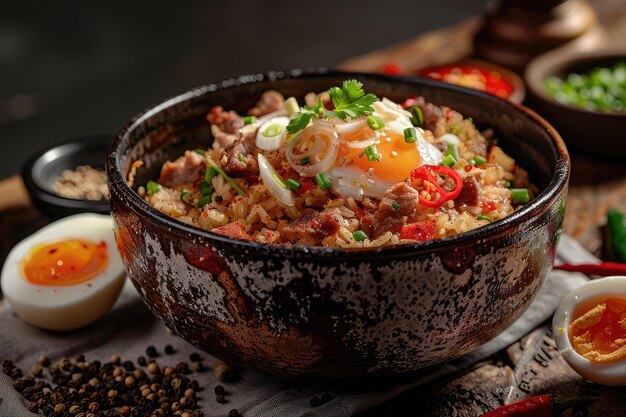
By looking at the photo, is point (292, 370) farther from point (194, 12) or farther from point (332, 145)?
point (194, 12)

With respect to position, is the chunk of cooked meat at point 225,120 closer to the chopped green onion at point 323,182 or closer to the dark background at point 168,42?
the chopped green onion at point 323,182

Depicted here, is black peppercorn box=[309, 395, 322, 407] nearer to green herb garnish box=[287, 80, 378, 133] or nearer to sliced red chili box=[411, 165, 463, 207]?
sliced red chili box=[411, 165, 463, 207]

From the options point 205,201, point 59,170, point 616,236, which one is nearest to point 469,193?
point 205,201

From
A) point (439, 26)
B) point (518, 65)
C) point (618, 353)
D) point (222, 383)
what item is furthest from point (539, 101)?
point (439, 26)

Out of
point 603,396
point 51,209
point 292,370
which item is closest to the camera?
point 292,370

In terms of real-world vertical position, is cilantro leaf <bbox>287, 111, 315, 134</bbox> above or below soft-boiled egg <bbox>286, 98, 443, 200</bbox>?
above

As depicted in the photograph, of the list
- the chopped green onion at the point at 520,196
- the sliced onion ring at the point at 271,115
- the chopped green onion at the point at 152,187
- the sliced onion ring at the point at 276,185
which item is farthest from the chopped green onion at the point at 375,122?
the chopped green onion at the point at 152,187

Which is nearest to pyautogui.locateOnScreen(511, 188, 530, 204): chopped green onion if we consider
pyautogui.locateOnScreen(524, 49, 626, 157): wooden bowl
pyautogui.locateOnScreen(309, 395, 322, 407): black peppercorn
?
pyautogui.locateOnScreen(309, 395, 322, 407): black peppercorn
